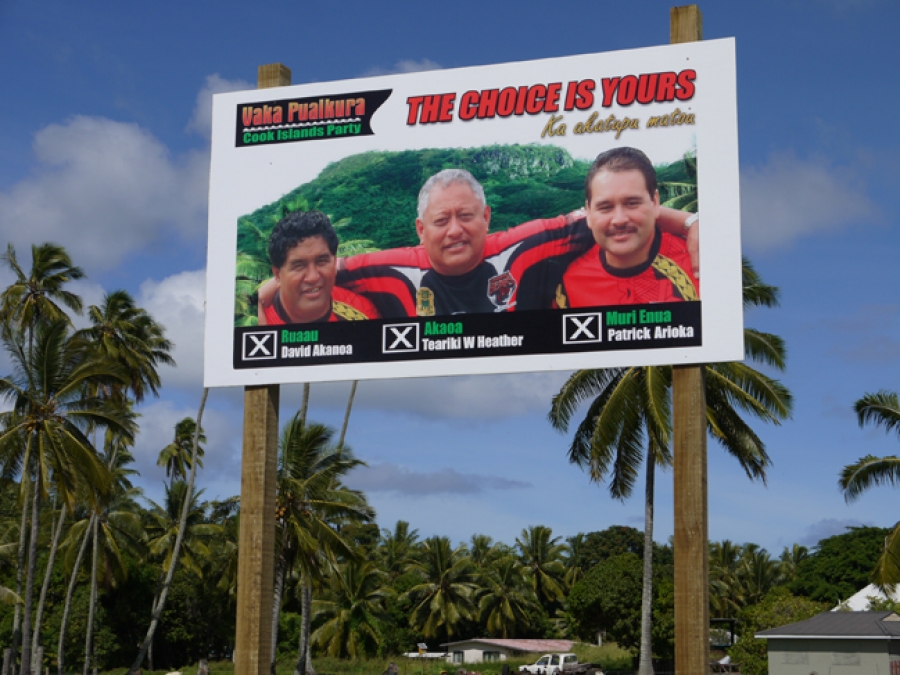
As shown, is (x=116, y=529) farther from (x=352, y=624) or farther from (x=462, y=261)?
(x=462, y=261)

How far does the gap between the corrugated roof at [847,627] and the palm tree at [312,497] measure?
11432 millimetres

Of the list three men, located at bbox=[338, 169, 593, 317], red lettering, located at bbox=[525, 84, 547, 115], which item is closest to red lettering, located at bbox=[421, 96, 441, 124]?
three men, located at bbox=[338, 169, 593, 317]

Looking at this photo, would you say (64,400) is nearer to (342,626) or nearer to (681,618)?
(681,618)

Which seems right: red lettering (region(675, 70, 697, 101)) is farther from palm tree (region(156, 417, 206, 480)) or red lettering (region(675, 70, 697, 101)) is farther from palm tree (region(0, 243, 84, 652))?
palm tree (region(156, 417, 206, 480))

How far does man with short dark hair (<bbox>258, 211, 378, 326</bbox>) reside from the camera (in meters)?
12.4

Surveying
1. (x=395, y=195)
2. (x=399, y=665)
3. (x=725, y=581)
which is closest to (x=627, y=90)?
(x=395, y=195)

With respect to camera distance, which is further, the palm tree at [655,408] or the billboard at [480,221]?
the palm tree at [655,408]

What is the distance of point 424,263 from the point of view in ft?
40.2

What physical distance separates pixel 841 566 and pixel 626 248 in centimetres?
5934

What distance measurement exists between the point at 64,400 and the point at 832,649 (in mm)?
19947

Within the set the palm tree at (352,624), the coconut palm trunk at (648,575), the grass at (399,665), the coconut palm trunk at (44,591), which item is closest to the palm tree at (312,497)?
the coconut palm trunk at (648,575)

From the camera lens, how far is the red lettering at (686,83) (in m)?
11.4

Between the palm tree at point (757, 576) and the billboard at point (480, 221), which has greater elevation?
the billboard at point (480, 221)

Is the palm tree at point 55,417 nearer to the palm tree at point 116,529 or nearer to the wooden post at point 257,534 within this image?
the wooden post at point 257,534
